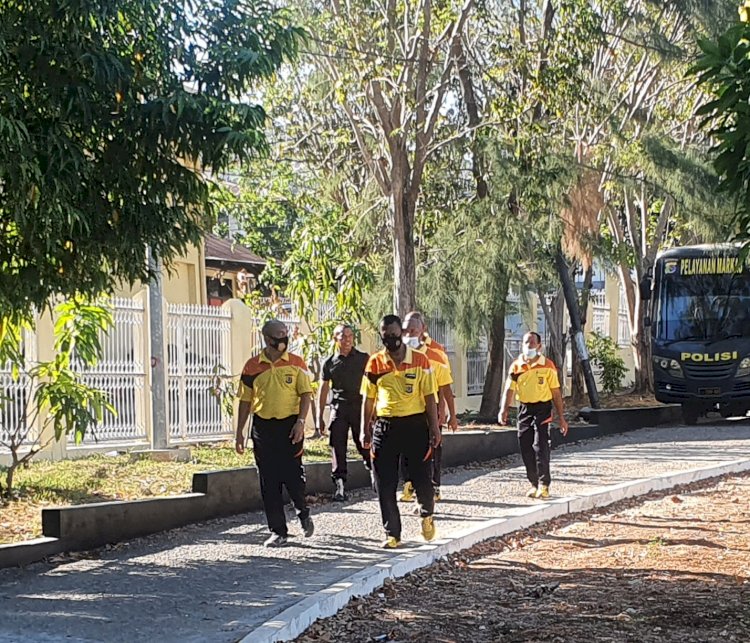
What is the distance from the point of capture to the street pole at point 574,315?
840 inches

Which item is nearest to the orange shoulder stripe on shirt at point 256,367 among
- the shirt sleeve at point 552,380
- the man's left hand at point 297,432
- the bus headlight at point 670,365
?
the man's left hand at point 297,432

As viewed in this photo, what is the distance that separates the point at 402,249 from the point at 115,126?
9.23 m

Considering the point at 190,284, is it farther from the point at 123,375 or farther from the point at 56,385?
the point at 56,385

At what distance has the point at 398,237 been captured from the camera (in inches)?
675

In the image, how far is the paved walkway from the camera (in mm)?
6906

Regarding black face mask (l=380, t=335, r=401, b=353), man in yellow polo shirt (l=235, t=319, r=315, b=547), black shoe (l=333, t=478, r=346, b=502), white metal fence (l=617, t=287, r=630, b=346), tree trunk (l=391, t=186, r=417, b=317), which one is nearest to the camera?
black face mask (l=380, t=335, r=401, b=353)

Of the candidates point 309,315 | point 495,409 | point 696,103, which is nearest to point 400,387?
point 309,315

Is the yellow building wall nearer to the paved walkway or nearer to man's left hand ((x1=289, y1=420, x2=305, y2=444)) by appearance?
the paved walkway

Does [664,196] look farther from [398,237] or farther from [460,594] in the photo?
[460,594]

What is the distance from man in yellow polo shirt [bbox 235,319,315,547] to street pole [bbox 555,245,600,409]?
A: 37.8ft

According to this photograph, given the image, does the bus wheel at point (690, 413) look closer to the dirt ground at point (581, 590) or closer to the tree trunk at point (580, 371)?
the tree trunk at point (580, 371)

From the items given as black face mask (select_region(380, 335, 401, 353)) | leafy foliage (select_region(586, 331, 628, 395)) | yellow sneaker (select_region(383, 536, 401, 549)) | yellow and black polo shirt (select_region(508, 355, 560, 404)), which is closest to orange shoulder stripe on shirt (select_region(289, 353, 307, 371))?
black face mask (select_region(380, 335, 401, 353))

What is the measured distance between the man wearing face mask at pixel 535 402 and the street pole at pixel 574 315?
859 centimetres

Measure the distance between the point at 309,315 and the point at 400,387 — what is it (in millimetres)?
→ 7890
